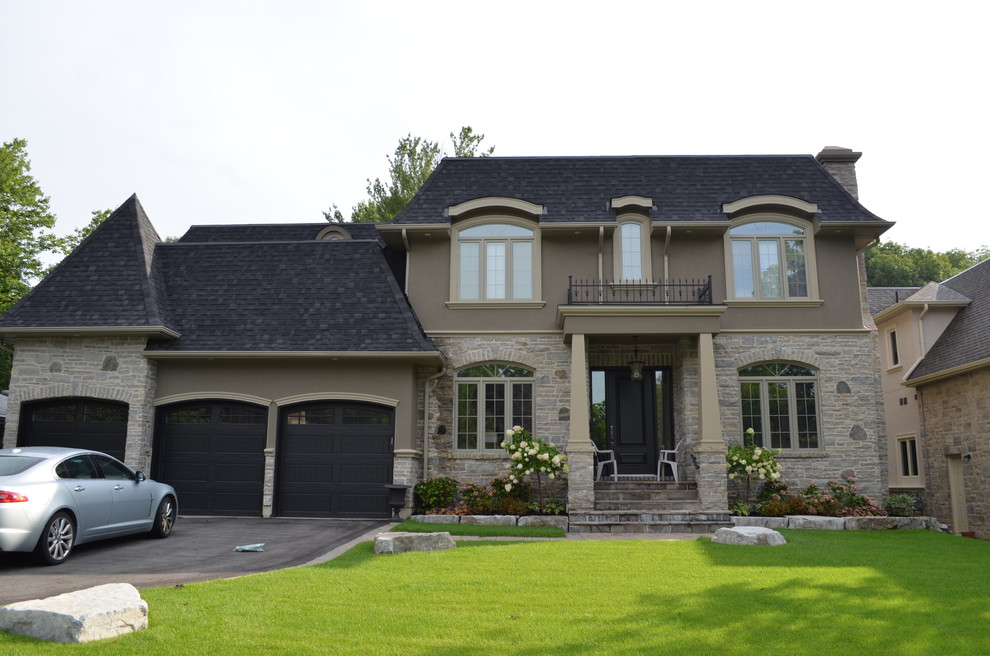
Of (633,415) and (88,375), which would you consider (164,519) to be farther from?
(633,415)

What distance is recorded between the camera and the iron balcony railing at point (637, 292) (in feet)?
52.0

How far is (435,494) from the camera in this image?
571 inches

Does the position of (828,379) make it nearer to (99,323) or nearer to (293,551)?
(293,551)

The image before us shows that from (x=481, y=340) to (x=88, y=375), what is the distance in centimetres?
780

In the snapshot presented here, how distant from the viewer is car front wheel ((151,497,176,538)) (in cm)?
1094

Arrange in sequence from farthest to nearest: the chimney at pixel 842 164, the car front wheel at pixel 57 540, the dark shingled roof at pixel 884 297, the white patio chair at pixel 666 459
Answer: the dark shingled roof at pixel 884 297, the chimney at pixel 842 164, the white patio chair at pixel 666 459, the car front wheel at pixel 57 540

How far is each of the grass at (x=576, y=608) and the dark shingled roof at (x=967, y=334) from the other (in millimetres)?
6566

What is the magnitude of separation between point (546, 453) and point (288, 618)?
8.47 m

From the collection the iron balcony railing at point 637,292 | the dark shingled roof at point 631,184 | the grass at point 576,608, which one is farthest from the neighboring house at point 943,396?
the grass at point 576,608

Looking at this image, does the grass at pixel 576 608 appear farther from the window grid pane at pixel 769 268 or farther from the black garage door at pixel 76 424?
the black garage door at pixel 76 424

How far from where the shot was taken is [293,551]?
10.1 metres

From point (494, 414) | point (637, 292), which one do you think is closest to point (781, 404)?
point (637, 292)

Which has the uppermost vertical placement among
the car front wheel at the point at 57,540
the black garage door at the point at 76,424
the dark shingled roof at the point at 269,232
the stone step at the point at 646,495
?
the dark shingled roof at the point at 269,232

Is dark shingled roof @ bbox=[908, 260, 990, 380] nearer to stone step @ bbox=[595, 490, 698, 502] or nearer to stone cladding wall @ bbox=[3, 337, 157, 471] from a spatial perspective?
stone step @ bbox=[595, 490, 698, 502]
